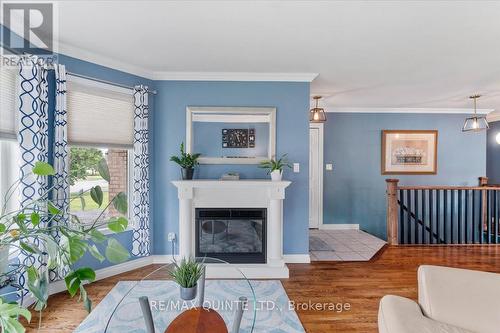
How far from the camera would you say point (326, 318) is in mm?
2406


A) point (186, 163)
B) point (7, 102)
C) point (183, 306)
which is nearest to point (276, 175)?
point (186, 163)

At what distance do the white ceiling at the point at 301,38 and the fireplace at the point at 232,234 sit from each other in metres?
1.82

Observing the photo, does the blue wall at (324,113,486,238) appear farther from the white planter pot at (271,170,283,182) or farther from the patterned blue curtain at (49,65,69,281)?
the patterned blue curtain at (49,65,69,281)

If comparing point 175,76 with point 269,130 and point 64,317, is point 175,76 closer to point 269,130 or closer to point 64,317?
point 269,130

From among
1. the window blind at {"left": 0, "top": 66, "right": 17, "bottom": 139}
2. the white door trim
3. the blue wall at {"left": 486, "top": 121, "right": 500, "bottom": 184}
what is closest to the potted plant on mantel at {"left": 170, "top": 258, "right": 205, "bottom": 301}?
the window blind at {"left": 0, "top": 66, "right": 17, "bottom": 139}

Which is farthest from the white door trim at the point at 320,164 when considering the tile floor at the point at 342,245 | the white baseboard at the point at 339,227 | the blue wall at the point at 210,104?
the blue wall at the point at 210,104

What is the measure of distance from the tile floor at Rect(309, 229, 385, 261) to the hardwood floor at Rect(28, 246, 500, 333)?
0.59 feet

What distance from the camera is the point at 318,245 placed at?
14.8 feet

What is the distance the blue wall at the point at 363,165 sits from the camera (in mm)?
5680

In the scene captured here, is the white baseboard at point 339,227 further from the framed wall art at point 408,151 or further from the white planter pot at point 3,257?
the white planter pot at point 3,257

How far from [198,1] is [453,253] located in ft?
15.6

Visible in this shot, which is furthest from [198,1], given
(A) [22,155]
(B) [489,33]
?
(B) [489,33]

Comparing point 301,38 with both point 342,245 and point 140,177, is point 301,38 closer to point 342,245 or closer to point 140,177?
point 140,177

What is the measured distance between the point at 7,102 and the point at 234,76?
2343 mm
